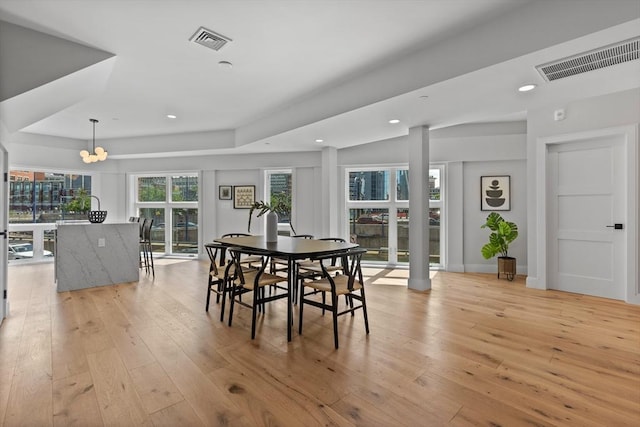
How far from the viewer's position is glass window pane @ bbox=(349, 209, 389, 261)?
20.8ft

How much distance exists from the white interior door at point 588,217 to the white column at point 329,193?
11.2 ft

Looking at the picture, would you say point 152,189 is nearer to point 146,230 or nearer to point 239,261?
point 146,230

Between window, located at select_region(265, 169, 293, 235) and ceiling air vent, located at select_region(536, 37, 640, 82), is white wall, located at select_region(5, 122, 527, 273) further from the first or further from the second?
ceiling air vent, located at select_region(536, 37, 640, 82)

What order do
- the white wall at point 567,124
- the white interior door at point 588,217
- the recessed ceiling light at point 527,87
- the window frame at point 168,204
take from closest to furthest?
1. the recessed ceiling light at point 527,87
2. the white wall at point 567,124
3. the white interior door at point 588,217
4. the window frame at point 168,204

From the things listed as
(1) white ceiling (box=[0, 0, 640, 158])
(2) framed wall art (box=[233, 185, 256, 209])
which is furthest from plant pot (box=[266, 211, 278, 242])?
(2) framed wall art (box=[233, 185, 256, 209])

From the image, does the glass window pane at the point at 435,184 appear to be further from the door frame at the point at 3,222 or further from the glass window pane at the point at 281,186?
the door frame at the point at 3,222

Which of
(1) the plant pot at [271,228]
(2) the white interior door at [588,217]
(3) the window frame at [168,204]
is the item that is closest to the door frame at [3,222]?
(1) the plant pot at [271,228]

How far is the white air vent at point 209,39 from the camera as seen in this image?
8.87ft

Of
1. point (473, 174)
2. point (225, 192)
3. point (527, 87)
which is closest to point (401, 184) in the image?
point (473, 174)

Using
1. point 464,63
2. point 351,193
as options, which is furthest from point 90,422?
point 351,193

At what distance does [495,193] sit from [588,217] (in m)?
1.54

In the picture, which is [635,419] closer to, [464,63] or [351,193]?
[464,63]

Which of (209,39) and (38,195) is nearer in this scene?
(209,39)

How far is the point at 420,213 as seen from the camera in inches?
178
